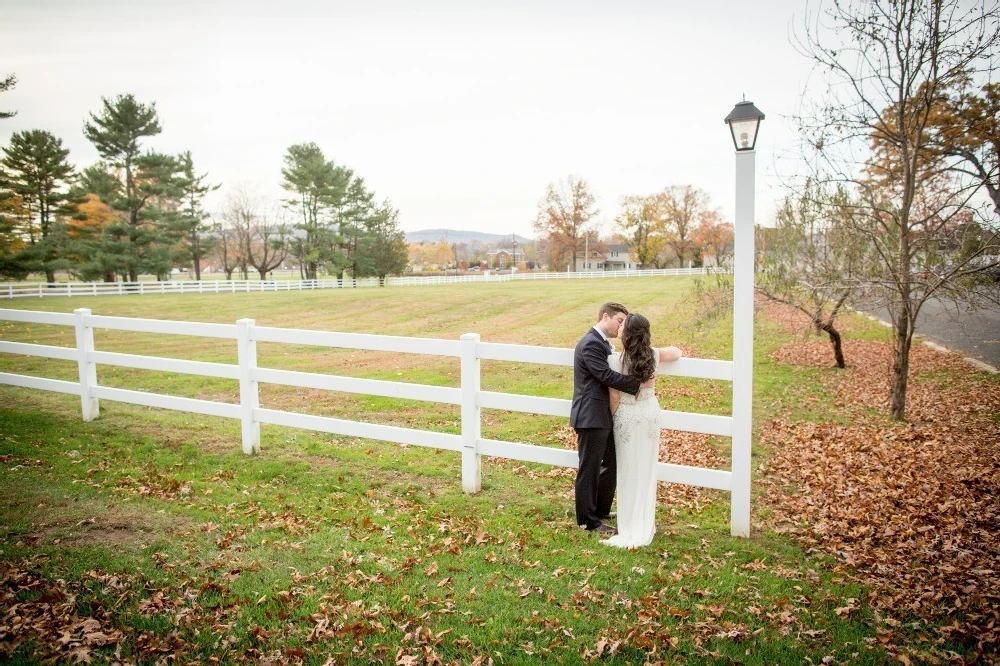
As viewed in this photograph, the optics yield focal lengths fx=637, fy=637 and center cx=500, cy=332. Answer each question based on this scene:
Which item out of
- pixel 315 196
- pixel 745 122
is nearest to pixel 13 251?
pixel 315 196

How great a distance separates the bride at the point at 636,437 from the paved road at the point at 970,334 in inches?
515

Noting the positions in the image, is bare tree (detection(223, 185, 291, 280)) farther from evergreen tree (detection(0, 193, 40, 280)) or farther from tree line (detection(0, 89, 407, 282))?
evergreen tree (detection(0, 193, 40, 280))

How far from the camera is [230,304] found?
1421 inches

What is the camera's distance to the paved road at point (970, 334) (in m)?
17.2

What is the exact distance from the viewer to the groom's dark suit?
5.53m

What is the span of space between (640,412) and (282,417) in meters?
4.67

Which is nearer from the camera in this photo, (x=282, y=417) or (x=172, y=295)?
(x=282, y=417)

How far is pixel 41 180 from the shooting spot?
148ft

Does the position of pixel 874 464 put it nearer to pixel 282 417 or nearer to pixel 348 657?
pixel 348 657

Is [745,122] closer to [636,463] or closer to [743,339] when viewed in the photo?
[743,339]

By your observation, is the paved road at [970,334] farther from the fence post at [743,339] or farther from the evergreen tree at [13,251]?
the evergreen tree at [13,251]

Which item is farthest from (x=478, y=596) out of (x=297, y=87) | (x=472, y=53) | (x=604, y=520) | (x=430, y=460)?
(x=297, y=87)

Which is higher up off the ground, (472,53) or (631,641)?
(472,53)

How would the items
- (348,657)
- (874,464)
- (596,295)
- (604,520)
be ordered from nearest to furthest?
1. (348,657)
2. (604,520)
3. (874,464)
4. (596,295)
